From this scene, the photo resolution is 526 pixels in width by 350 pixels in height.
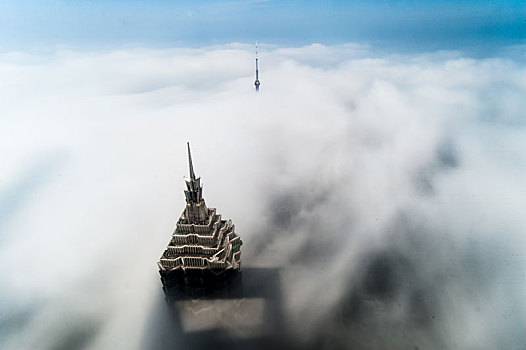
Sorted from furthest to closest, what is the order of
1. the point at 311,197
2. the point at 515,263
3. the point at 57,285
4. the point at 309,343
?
1. the point at 311,197
2. the point at 515,263
3. the point at 57,285
4. the point at 309,343

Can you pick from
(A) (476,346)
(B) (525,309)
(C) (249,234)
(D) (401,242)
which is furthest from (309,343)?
(B) (525,309)

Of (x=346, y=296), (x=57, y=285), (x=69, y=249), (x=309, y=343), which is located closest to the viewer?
(x=309, y=343)

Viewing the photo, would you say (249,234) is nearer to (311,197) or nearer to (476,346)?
(311,197)

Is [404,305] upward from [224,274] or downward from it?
downward

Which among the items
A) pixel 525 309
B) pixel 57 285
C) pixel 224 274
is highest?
pixel 224 274

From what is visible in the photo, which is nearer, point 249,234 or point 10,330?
point 10,330

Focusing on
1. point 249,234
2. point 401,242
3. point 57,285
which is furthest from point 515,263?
point 57,285

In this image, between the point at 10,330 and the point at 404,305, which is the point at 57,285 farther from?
the point at 404,305
